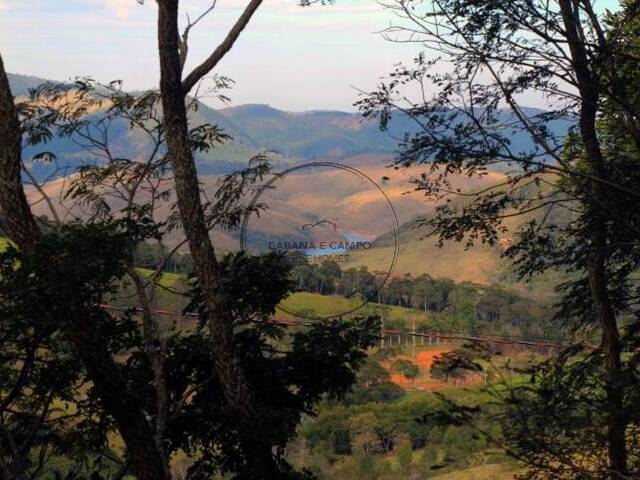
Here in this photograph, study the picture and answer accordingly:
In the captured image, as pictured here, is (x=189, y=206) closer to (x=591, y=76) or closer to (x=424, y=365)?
(x=591, y=76)

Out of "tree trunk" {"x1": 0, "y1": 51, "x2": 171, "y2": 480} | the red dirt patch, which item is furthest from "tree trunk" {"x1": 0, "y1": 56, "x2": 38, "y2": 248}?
the red dirt patch

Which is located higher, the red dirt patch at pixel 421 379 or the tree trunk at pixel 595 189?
the tree trunk at pixel 595 189

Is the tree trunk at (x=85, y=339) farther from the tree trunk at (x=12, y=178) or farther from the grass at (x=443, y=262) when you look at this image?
the grass at (x=443, y=262)

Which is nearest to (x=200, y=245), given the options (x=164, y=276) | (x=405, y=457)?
(x=164, y=276)

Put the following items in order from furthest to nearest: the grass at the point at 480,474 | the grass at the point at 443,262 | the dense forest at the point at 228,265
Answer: the grass at the point at 443,262
the grass at the point at 480,474
the dense forest at the point at 228,265

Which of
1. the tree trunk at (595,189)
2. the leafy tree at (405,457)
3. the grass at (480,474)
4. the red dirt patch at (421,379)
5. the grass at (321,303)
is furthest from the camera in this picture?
the red dirt patch at (421,379)

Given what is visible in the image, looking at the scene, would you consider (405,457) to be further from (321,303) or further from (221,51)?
(221,51)

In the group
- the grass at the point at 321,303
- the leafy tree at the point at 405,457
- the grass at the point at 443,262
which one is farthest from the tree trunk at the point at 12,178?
the grass at the point at 443,262

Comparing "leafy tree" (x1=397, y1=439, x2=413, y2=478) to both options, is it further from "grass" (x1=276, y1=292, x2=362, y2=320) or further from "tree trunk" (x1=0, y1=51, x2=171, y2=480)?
"tree trunk" (x1=0, y1=51, x2=171, y2=480)
